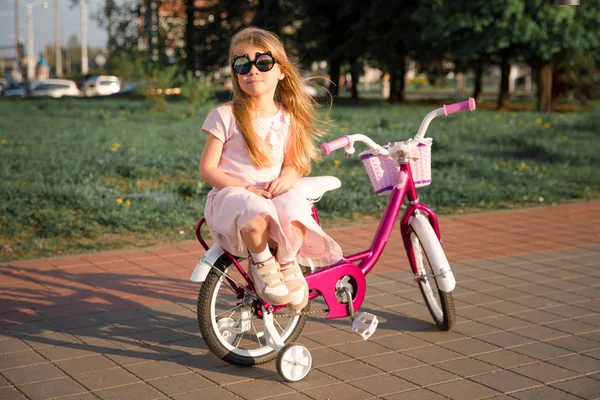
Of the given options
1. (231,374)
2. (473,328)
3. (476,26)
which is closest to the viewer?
(231,374)

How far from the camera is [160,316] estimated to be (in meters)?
5.30

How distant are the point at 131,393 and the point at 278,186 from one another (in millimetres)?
1198

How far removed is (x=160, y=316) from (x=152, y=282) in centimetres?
81

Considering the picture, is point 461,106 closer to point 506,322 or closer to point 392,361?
point 392,361

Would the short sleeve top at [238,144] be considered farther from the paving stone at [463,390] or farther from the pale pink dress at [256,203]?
the paving stone at [463,390]

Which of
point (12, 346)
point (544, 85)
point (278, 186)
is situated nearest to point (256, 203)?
point (278, 186)

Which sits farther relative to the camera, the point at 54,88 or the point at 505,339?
the point at 54,88

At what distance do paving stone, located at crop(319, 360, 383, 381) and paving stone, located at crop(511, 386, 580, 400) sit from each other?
72 centimetres

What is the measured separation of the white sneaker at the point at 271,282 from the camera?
3.95m

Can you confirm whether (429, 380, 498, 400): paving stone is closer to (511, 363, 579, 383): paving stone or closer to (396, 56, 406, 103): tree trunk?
(511, 363, 579, 383): paving stone

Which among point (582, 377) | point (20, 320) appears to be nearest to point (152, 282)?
point (20, 320)

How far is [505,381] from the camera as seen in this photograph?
13.6 feet

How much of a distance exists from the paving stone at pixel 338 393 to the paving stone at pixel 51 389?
109 centimetres

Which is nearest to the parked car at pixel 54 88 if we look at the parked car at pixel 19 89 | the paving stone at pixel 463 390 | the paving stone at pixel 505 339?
the parked car at pixel 19 89
